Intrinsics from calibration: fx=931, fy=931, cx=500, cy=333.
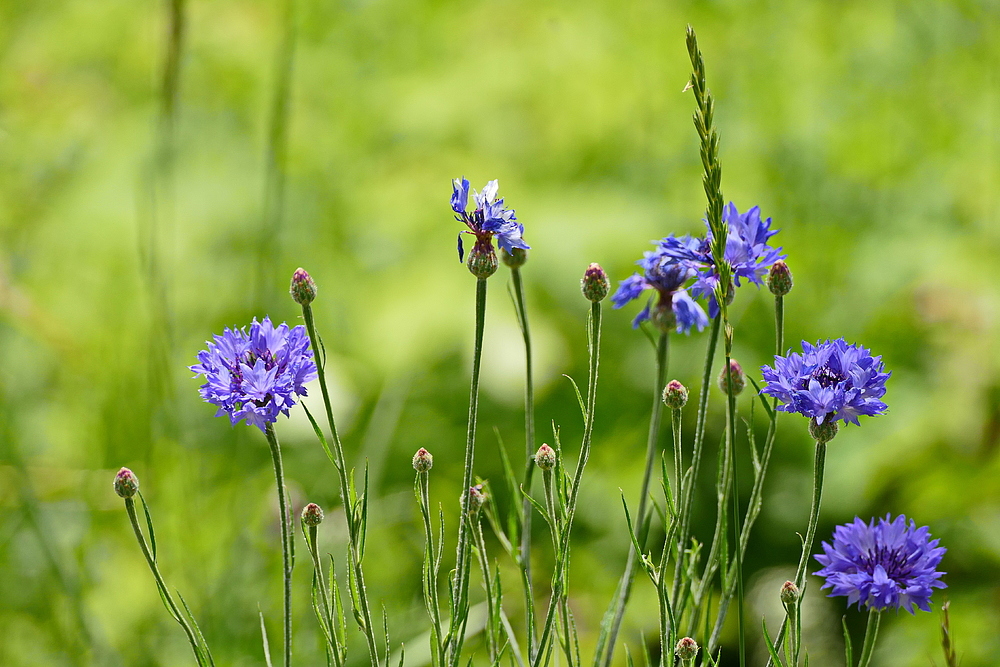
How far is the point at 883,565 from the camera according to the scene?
1.57ft

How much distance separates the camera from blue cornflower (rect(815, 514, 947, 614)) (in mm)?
458

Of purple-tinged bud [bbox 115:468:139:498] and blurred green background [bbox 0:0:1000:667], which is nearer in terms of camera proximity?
purple-tinged bud [bbox 115:468:139:498]

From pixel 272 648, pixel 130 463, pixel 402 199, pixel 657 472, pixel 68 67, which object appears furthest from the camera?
pixel 68 67

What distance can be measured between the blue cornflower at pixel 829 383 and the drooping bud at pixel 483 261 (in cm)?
14

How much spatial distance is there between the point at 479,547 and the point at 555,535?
0.20 feet

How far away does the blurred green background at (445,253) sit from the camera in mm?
1176

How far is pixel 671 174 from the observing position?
1.60 metres

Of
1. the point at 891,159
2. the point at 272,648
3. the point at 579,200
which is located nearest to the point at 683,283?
the point at 272,648

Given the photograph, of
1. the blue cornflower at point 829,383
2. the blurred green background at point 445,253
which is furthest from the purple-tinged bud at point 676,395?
the blurred green background at point 445,253

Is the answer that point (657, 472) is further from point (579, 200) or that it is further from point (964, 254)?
point (964, 254)

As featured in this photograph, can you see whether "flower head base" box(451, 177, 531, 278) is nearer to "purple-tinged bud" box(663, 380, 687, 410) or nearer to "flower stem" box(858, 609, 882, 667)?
"purple-tinged bud" box(663, 380, 687, 410)

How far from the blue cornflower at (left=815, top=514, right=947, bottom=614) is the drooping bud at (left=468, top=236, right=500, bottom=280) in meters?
0.22

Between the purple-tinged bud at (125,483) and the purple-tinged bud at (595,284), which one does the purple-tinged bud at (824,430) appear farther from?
the purple-tinged bud at (125,483)

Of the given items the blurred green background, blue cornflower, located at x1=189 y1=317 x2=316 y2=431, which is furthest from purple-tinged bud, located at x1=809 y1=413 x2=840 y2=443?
the blurred green background
